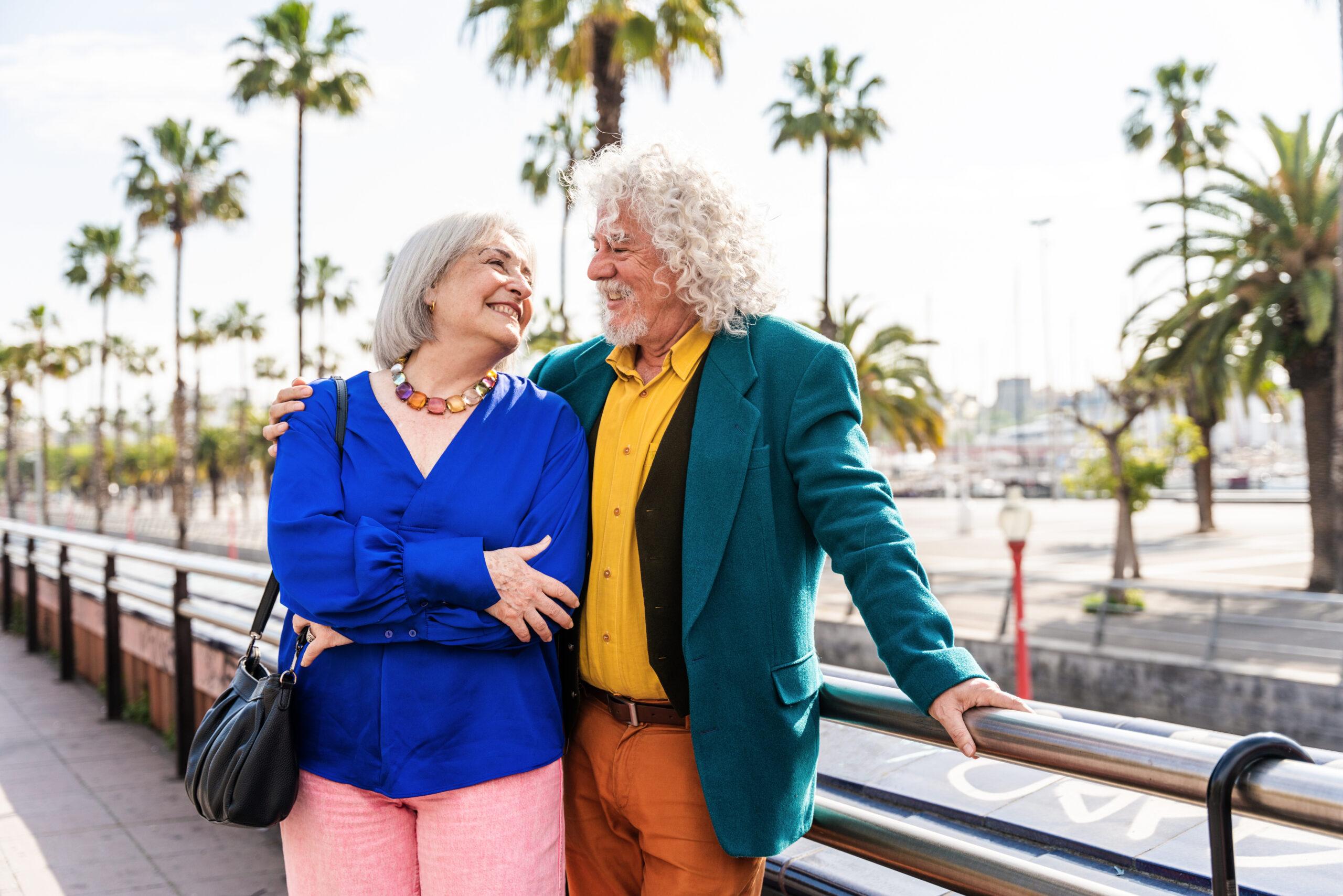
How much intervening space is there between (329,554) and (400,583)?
0.13 m

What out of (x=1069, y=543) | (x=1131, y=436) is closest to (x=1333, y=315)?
(x=1131, y=436)

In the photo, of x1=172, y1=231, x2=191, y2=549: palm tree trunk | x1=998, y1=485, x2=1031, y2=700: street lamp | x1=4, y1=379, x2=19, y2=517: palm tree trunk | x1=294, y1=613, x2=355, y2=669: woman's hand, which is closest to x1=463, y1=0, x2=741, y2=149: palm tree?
x1=998, y1=485, x2=1031, y2=700: street lamp

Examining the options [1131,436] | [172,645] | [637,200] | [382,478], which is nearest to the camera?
[382,478]

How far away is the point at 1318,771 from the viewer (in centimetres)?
114

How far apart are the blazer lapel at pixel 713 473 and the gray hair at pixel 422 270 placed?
1.82ft

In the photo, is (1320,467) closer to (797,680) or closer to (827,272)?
(827,272)

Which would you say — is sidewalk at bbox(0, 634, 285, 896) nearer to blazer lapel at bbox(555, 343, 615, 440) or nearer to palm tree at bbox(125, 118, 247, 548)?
blazer lapel at bbox(555, 343, 615, 440)

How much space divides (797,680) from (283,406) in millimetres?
1077

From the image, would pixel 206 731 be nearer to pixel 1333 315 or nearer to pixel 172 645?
pixel 172 645

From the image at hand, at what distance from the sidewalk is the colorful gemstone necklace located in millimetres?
2391

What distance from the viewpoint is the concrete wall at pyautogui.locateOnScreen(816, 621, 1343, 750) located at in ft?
31.0

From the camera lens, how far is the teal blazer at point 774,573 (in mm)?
1671

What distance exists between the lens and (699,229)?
1950mm

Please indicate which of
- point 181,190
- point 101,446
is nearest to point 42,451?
point 101,446
